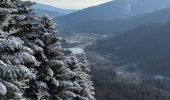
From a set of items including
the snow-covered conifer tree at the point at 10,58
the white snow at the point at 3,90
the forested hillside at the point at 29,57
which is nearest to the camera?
the white snow at the point at 3,90

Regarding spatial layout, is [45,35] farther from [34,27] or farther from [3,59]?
[3,59]

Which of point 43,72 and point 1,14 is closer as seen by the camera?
point 1,14

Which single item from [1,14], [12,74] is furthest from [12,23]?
[12,74]

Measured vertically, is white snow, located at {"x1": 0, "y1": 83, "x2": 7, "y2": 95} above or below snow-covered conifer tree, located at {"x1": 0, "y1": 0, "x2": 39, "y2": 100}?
below

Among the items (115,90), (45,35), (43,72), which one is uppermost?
(45,35)

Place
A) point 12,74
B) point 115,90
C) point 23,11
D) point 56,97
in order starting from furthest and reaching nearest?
point 115,90
point 56,97
point 23,11
point 12,74

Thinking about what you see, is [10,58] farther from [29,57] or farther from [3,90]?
[3,90]

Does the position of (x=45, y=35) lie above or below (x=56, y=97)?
above

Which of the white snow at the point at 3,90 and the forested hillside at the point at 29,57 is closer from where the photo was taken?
the white snow at the point at 3,90

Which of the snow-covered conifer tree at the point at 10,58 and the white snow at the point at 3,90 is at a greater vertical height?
the snow-covered conifer tree at the point at 10,58
